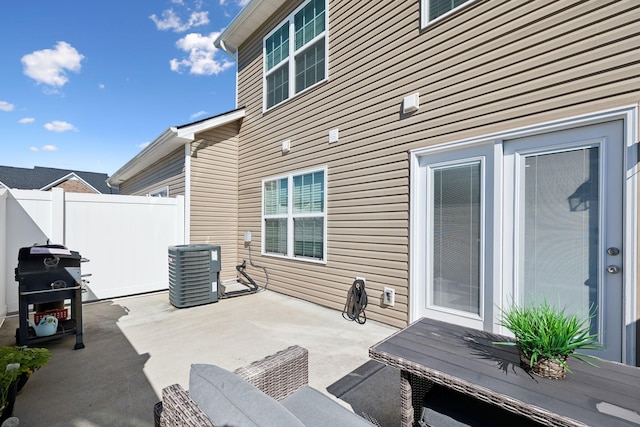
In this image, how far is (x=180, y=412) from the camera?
3.45 feet

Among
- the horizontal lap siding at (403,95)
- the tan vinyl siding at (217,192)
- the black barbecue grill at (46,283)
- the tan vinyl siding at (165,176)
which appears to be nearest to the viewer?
the horizontal lap siding at (403,95)

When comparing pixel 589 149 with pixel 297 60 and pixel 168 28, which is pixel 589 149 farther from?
pixel 168 28

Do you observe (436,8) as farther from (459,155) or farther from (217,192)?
(217,192)

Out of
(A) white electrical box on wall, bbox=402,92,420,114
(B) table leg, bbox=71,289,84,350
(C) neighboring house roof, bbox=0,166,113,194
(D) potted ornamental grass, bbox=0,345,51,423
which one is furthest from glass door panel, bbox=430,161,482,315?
(C) neighboring house roof, bbox=0,166,113,194

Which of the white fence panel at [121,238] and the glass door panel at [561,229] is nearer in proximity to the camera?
the glass door panel at [561,229]

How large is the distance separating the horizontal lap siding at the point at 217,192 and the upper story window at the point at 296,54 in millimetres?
1363

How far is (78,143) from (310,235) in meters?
20.0

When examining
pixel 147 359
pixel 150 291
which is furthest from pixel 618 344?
pixel 150 291

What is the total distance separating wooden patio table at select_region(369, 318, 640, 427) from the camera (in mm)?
1116

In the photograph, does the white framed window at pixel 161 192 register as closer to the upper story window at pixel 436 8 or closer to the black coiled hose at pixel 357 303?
the black coiled hose at pixel 357 303

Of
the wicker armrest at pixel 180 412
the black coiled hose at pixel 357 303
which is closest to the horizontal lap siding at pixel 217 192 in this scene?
the black coiled hose at pixel 357 303

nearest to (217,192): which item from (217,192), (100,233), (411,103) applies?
(217,192)

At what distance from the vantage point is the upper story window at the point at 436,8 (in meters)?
3.20

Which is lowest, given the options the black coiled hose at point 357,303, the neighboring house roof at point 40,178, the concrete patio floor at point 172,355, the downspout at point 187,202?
the concrete patio floor at point 172,355
